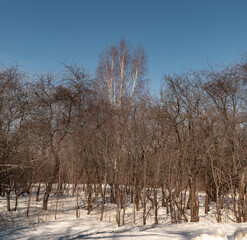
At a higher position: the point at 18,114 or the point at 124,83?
the point at 124,83

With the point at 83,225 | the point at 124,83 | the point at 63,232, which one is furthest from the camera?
the point at 124,83

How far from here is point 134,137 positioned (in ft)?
36.6

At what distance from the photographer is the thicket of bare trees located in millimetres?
9367

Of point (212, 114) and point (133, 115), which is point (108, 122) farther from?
point (212, 114)

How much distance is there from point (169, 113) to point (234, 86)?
10.4ft

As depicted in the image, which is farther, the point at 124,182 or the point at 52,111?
the point at 52,111

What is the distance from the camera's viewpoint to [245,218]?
10102 mm

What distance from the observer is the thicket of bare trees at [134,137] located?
9.37 metres

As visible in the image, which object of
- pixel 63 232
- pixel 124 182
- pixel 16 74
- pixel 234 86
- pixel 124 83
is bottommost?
pixel 63 232

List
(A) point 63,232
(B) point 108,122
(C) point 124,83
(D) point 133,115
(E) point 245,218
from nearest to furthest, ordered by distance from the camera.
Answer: (A) point 63,232 → (E) point 245,218 → (D) point 133,115 → (B) point 108,122 → (C) point 124,83

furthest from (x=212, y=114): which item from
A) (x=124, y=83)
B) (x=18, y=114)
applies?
(x=18, y=114)

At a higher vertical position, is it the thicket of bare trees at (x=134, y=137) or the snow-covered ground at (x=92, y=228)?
the thicket of bare trees at (x=134, y=137)

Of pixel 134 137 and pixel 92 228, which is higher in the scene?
pixel 134 137

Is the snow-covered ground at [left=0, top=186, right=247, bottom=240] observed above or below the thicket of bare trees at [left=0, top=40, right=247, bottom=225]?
below
